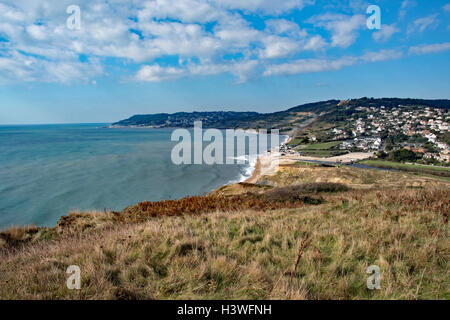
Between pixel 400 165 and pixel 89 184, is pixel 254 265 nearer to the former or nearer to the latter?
pixel 89 184

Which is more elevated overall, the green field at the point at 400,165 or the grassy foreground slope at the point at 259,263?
the grassy foreground slope at the point at 259,263

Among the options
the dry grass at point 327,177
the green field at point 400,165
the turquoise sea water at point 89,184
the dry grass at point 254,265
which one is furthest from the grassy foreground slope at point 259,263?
the green field at point 400,165

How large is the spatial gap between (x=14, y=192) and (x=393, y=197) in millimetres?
39228

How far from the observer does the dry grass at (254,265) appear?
326 cm

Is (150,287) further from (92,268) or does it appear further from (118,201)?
(118,201)

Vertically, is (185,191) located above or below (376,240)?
below

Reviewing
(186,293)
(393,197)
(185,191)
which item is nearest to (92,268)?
(186,293)

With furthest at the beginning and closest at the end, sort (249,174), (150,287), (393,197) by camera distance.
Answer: (249,174) < (393,197) < (150,287)

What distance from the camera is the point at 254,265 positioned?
382 cm

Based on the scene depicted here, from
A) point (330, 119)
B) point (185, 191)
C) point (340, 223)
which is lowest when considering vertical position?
point (185, 191)

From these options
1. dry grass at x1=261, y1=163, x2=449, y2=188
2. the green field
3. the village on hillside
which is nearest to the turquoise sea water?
dry grass at x1=261, y1=163, x2=449, y2=188

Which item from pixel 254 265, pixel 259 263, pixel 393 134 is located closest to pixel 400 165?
pixel 393 134

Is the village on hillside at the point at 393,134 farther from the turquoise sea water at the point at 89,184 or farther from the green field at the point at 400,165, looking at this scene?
the turquoise sea water at the point at 89,184
